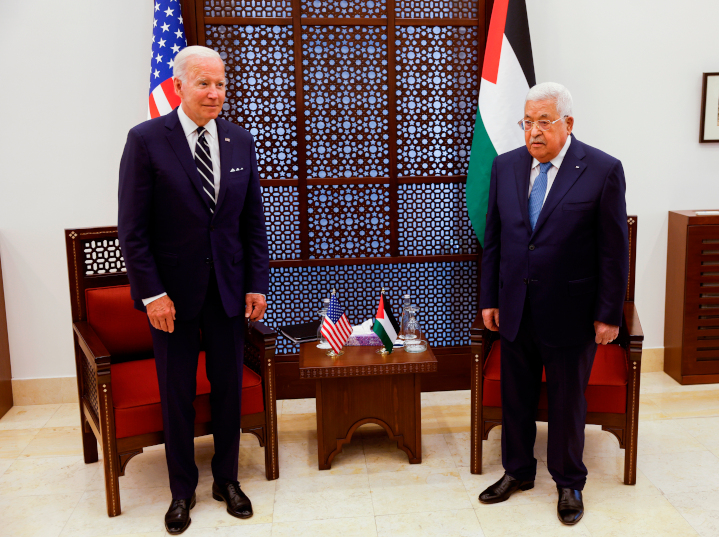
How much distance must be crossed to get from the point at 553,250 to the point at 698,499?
1327mm

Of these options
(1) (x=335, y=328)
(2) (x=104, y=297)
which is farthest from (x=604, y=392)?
(2) (x=104, y=297)

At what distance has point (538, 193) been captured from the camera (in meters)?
2.72

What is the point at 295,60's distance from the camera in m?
3.87

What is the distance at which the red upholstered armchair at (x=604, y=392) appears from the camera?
300 cm

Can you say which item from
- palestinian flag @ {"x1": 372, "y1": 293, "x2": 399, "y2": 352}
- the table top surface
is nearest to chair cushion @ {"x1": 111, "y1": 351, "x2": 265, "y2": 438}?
the table top surface

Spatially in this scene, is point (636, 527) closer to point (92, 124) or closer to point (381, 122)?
point (381, 122)

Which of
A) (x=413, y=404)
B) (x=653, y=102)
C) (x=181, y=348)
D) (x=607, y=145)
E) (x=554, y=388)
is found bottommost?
(x=413, y=404)

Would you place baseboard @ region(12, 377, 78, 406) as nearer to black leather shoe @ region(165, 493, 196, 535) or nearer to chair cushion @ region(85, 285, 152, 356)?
chair cushion @ region(85, 285, 152, 356)

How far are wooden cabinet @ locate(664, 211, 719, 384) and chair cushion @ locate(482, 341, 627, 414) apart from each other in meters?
1.31

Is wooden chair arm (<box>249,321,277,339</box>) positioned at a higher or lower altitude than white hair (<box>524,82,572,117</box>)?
lower

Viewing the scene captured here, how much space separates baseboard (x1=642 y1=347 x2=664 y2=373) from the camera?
4477mm

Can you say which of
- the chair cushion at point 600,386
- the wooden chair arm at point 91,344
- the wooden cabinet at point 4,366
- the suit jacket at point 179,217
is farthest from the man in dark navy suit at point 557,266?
the wooden cabinet at point 4,366

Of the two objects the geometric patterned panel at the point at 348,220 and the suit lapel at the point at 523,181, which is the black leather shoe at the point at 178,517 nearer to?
the geometric patterned panel at the point at 348,220

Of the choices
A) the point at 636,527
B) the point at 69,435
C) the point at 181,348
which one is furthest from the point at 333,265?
the point at 636,527
